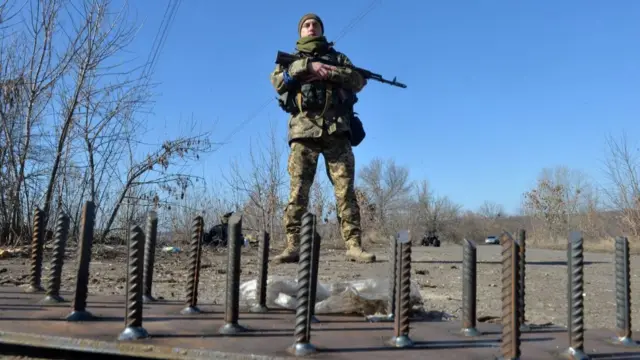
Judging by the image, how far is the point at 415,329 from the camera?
127 centimetres

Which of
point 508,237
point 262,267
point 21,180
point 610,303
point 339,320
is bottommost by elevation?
point 610,303

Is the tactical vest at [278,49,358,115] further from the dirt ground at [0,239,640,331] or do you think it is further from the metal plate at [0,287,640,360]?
the metal plate at [0,287,640,360]

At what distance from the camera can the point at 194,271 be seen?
1.51 m

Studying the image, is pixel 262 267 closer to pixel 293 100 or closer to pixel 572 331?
pixel 572 331

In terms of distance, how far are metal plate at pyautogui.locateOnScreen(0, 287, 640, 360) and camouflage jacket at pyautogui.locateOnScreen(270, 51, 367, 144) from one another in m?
3.33

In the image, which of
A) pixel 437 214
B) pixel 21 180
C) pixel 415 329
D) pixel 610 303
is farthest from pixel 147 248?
pixel 437 214

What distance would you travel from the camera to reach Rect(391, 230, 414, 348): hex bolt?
103 centimetres

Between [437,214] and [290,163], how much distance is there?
4140cm

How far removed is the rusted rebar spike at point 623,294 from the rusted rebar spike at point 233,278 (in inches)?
32.5

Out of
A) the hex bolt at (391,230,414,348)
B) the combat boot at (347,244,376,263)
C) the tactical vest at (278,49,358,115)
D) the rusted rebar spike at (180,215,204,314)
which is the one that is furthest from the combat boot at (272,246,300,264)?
the hex bolt at (391,230,414,348)

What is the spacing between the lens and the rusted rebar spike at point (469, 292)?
1.24m

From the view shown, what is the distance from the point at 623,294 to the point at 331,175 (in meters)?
3.71

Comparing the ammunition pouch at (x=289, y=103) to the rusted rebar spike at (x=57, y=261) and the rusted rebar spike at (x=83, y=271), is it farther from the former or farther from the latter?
the rusted rebar spike at (x=83, y=271)

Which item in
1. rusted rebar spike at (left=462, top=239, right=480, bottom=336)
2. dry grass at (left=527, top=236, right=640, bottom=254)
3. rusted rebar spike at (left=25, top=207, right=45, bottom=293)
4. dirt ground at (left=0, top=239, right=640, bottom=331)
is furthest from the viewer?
dry grass at (left=527, top=236, right=640, bottom=254)
